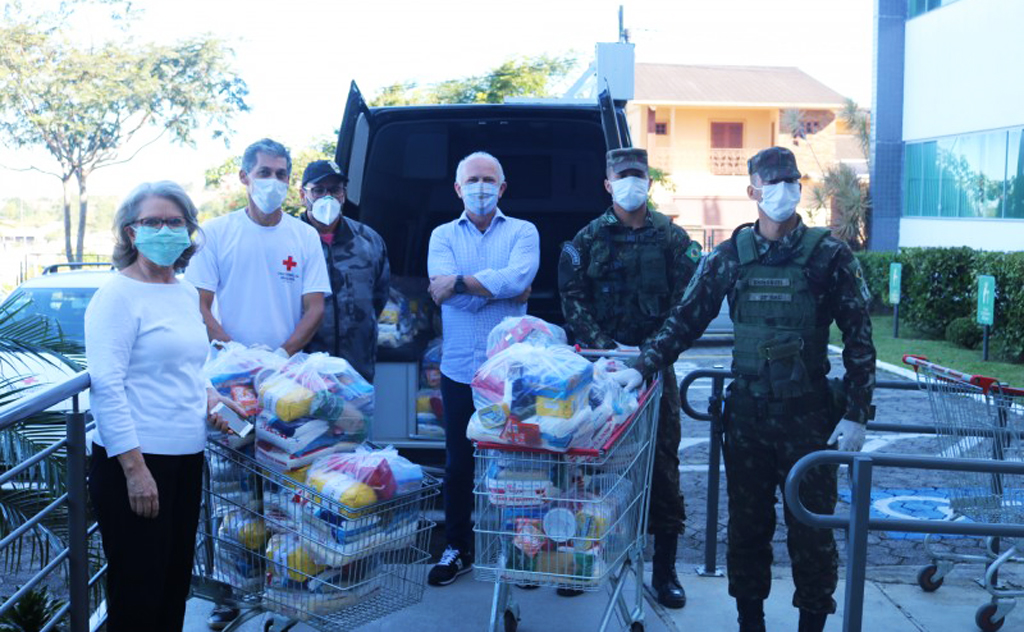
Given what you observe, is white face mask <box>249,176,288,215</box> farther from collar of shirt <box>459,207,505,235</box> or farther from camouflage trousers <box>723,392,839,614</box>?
camouflage trousers <box>723,392,839,614</box>

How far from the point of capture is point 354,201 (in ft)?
19.0

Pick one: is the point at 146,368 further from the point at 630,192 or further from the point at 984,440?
the point at 984,440

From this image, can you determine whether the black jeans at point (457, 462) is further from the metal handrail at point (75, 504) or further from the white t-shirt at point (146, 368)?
the metal handrail at point (75, 504)

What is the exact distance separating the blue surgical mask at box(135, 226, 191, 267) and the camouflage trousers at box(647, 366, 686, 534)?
7.67ft

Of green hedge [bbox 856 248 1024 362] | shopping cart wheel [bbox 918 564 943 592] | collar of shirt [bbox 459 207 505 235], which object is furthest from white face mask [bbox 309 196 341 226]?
green hedge [bbox 856 248 1024 362]

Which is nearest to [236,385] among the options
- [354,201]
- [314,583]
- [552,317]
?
[314,583]

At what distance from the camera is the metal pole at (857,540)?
→ 3283mm

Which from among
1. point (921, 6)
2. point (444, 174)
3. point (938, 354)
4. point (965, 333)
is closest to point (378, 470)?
point (444, 174)

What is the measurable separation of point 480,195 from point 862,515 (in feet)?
7.83

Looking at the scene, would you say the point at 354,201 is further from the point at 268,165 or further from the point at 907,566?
the point at 907,566

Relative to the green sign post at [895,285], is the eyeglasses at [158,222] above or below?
above

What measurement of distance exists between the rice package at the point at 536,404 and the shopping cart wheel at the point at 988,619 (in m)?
2.29

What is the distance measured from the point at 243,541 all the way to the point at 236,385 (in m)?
0.54

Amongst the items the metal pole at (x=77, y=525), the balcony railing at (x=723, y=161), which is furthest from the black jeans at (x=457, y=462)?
the balcony railing at (x=723, y=161)
